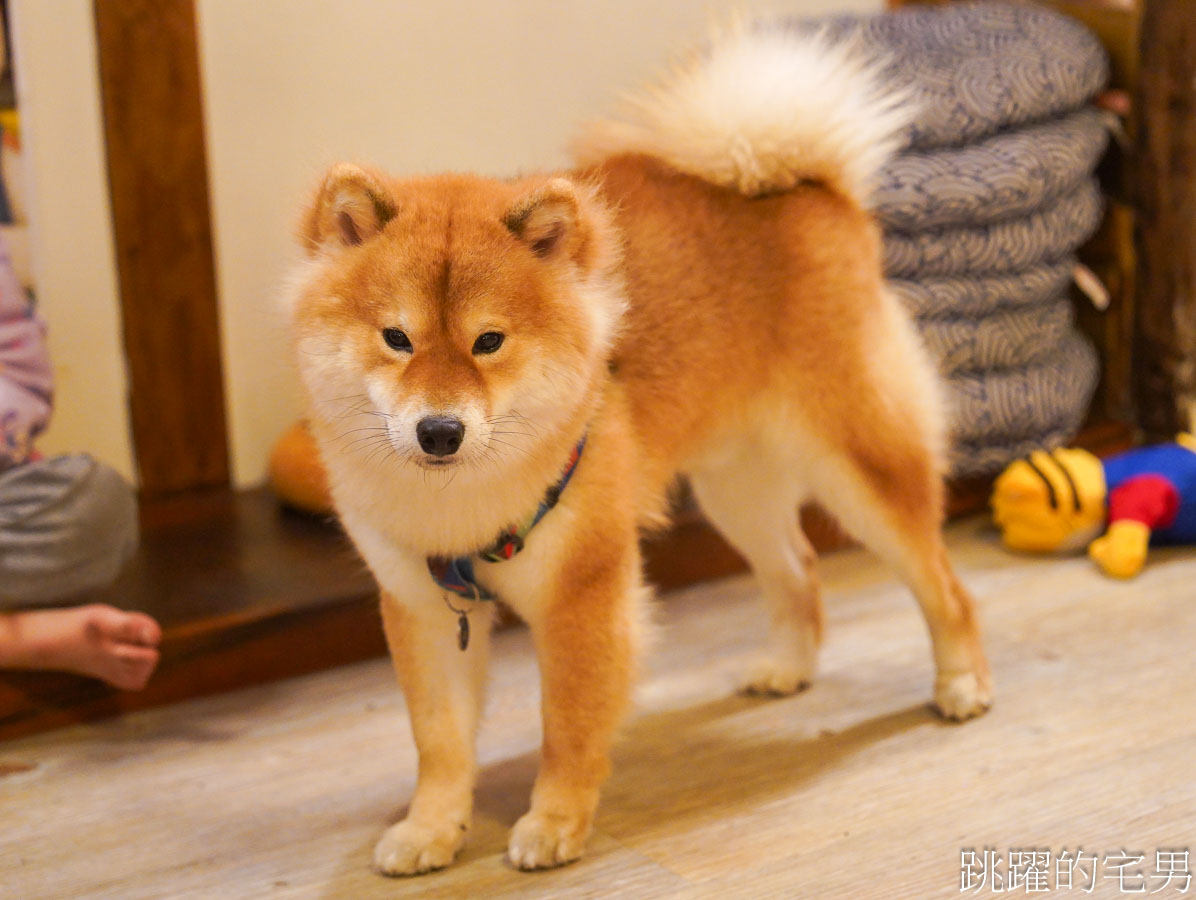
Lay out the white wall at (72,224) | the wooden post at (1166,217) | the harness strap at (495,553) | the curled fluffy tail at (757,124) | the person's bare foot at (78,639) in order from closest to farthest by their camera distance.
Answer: the harness strap at (495,553), the curled fluffy tail at (757,124), the person's bare foot at (78,639), the white wall at (72,224), the wooden post at (1166,217)

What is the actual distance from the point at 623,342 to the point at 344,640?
2.92 feet

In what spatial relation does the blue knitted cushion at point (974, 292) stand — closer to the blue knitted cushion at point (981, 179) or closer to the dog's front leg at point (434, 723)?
the blue knitted cushion at point (981, 179)

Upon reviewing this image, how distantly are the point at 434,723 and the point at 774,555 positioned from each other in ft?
2.32

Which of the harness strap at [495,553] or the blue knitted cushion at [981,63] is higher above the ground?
the blue knitted cushion at [981,63]

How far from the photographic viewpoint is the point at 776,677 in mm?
2086

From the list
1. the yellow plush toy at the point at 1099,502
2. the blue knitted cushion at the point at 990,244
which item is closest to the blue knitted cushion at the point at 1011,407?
the yellow plush toy at the point at 1099,502

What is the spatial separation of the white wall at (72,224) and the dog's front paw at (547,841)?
4.82ft

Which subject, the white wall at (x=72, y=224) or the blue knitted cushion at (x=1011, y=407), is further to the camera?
the blue knitted cushion at (x=1011, y=407)

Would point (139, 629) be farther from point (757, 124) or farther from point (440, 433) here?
point (757, 124)

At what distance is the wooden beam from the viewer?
8.21 feet

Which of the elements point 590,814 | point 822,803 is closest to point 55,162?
point 590,814

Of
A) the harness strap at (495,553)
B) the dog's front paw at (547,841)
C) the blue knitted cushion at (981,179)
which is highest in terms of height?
the blue knitted cushion at (981,179)

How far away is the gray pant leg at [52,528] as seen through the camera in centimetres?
192

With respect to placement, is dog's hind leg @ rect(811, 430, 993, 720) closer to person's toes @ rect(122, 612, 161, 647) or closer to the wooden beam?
person's toes @ rect(122, 612, 161, 647)
